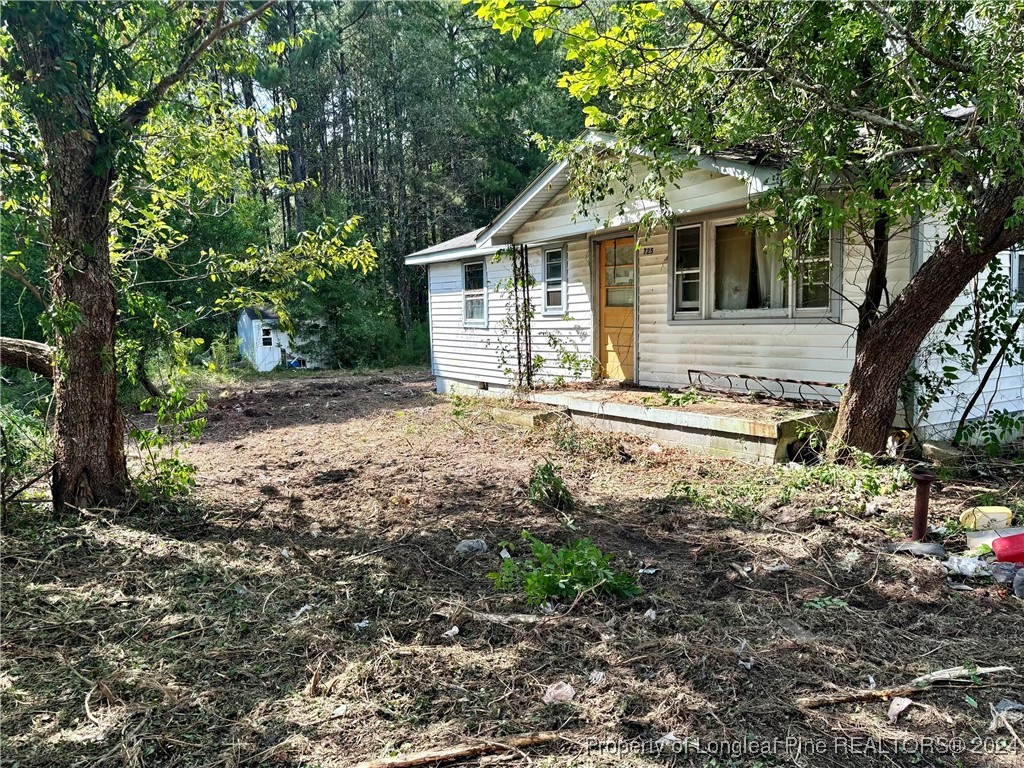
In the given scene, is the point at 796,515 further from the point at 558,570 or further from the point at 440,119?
the point at 440,119

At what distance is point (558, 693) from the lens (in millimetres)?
2861

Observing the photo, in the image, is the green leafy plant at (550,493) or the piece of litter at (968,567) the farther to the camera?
the green leafy plant at (550,493)

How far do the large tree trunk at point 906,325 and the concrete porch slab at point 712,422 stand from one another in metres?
0.49

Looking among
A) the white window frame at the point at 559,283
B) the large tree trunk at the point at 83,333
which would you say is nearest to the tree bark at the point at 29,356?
the large tree trunk at the point at 83,333

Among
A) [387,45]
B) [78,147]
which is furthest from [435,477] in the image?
[387,45]

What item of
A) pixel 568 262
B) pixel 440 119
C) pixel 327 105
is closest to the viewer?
pixel 568 262

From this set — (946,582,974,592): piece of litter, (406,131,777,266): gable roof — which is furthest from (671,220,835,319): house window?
(946,582,974,592): piece of litter

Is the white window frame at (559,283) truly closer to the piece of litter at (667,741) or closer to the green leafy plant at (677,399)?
the green leafy plant at (677,399)

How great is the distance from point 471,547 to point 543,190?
6.89 m

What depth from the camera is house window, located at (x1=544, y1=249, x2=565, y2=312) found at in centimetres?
1126

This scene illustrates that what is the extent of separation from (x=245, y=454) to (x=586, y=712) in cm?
698

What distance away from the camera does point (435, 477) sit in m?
6.87

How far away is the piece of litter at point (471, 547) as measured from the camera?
4660mm

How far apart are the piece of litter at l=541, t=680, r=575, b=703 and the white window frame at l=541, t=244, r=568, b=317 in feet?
28.6
